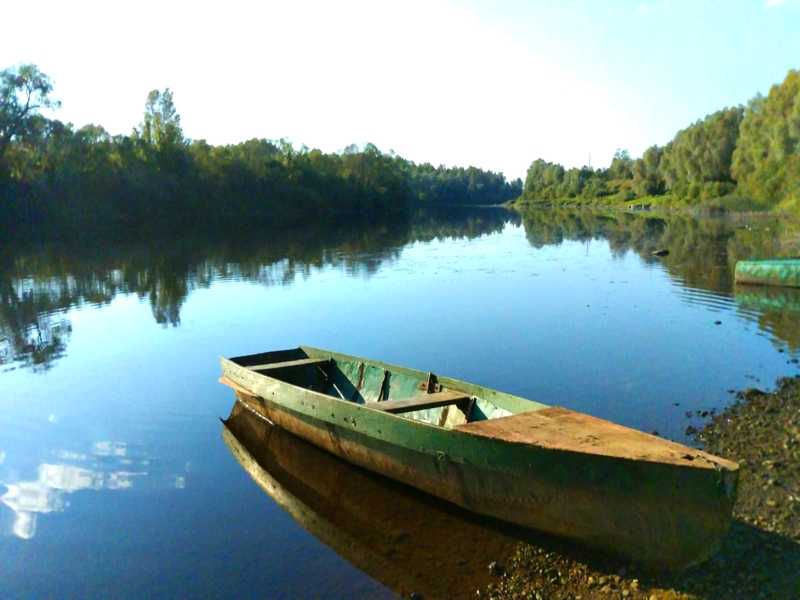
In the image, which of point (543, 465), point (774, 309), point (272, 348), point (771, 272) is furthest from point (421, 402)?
point (771, 272)

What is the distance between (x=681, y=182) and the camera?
9150 cm

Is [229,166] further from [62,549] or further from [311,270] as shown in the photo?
[62,549]

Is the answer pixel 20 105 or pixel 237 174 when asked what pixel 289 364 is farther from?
pixel 237 174

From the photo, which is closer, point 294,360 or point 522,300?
point 294,360

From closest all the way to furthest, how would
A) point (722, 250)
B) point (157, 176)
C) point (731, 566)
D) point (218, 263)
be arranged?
point (731, 566) < point (218, 263) < point (722, 250) < point (157, 176)

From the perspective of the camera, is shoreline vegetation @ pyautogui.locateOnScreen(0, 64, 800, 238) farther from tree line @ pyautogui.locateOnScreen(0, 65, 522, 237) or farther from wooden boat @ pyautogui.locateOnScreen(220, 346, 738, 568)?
wooden boat @ pyautogui.locateOnScreen(220, 346, 738, 568)

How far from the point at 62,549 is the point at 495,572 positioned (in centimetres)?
521

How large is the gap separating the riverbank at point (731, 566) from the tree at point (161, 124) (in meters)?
73.7

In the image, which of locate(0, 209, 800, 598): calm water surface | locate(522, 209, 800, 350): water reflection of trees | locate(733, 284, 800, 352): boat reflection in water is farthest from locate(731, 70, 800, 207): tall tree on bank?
locate(733, 284, 800, 352): boat reflection in water

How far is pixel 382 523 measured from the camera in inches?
315

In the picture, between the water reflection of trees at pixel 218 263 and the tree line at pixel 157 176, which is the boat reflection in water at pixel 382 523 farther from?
the tree line at pixel 157 176

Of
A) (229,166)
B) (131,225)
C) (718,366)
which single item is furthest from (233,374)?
(229,166)

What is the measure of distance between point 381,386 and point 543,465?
4704 millimetres

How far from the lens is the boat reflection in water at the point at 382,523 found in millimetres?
6824
